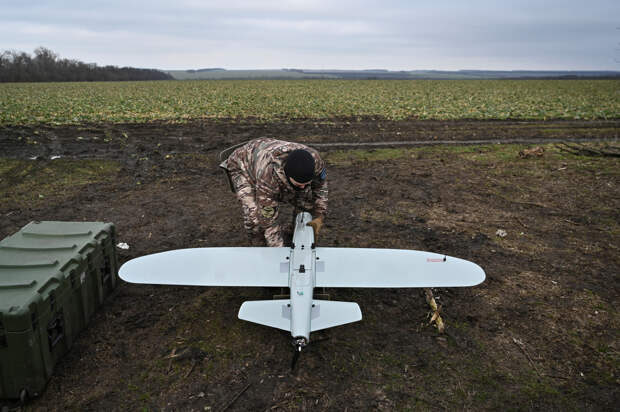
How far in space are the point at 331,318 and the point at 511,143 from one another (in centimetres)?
1261

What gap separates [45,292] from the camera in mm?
3230

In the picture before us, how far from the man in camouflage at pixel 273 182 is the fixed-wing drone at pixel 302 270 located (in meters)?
0.37

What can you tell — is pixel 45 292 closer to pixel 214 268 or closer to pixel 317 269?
pixel 214 268

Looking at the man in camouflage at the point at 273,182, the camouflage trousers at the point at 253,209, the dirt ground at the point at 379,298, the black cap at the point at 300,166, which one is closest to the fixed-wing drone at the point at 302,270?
the camouflage trousers at the point at 253,209

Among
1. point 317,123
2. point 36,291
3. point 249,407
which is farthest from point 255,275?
point 317,123

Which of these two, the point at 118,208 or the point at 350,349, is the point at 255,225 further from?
the point at 118,208

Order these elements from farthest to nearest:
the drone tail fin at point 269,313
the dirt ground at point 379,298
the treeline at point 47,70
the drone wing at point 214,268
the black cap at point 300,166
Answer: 1. the treeline at point 47,70
2. the drone wing at point 214,268
3. the black cap at point 300,166
4. the drone tail fin at point 269,313
5. the dirt ground at point 379,298

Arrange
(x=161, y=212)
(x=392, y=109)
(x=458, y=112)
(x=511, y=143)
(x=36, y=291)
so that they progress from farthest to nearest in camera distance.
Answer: (x=392, y=109) < (x=458, y=112) < (x=511, y=143) < (x=161, y=212) < (x=36, y=291)

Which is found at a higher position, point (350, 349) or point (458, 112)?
point (458, 112)

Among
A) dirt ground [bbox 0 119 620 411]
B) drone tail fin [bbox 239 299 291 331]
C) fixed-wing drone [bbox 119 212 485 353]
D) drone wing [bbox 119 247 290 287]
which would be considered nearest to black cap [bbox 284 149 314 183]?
fixed-wing drone [bbox 119 212 485 353]

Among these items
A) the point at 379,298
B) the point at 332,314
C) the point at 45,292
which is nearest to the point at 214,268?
the point at 332,314

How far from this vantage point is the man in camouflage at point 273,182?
399cm

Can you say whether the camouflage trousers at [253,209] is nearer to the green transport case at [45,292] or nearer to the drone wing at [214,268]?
the drone wing at [214,268]

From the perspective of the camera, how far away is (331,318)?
3658mm
